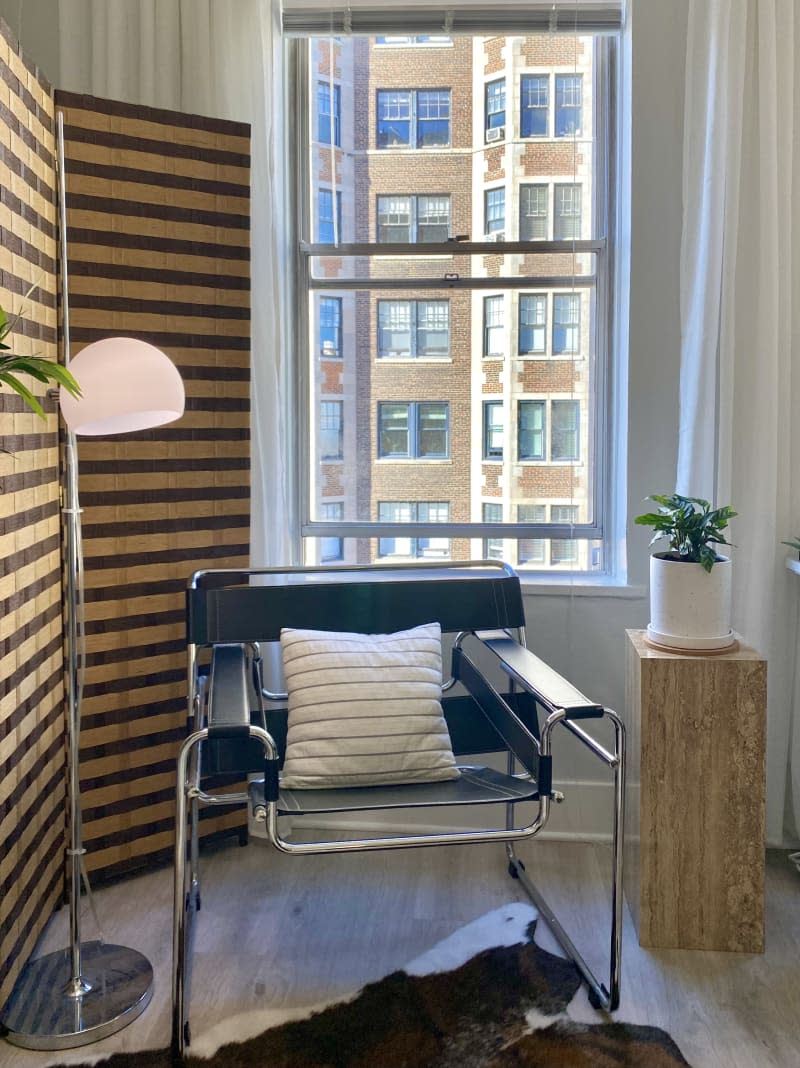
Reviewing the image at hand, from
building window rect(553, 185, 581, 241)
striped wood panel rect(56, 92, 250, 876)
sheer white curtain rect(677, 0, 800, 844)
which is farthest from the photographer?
building window rect(553, 185, 581, 241)

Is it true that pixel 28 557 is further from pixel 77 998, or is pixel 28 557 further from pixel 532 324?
pixel 532 324

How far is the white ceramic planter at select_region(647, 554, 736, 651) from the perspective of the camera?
2.35m

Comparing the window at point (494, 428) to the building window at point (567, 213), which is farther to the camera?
the window at point (494, 428)

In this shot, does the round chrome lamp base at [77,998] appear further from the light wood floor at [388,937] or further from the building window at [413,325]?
the building window at [413,325]

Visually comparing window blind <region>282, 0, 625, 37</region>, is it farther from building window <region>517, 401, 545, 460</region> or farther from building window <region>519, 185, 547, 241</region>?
building window <region>517, 401, 545, 460</region>

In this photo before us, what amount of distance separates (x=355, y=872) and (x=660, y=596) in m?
1.11

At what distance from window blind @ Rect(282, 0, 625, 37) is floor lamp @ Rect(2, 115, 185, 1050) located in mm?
1239

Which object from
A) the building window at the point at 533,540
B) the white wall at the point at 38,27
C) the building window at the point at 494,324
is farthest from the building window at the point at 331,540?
the white wall at the point at 38,27

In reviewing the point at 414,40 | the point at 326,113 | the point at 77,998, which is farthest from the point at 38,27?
the point at 77,998

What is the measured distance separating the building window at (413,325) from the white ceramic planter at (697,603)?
1.08 m

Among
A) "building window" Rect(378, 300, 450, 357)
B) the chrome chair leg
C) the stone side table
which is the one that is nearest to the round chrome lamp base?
the chrome chair leg

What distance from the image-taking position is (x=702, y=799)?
2328mm

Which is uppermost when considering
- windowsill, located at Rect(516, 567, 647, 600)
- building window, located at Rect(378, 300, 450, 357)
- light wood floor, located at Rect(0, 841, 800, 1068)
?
building window, located at Rect(378, 300, 450, 357)

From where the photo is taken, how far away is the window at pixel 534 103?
9.79 feet
